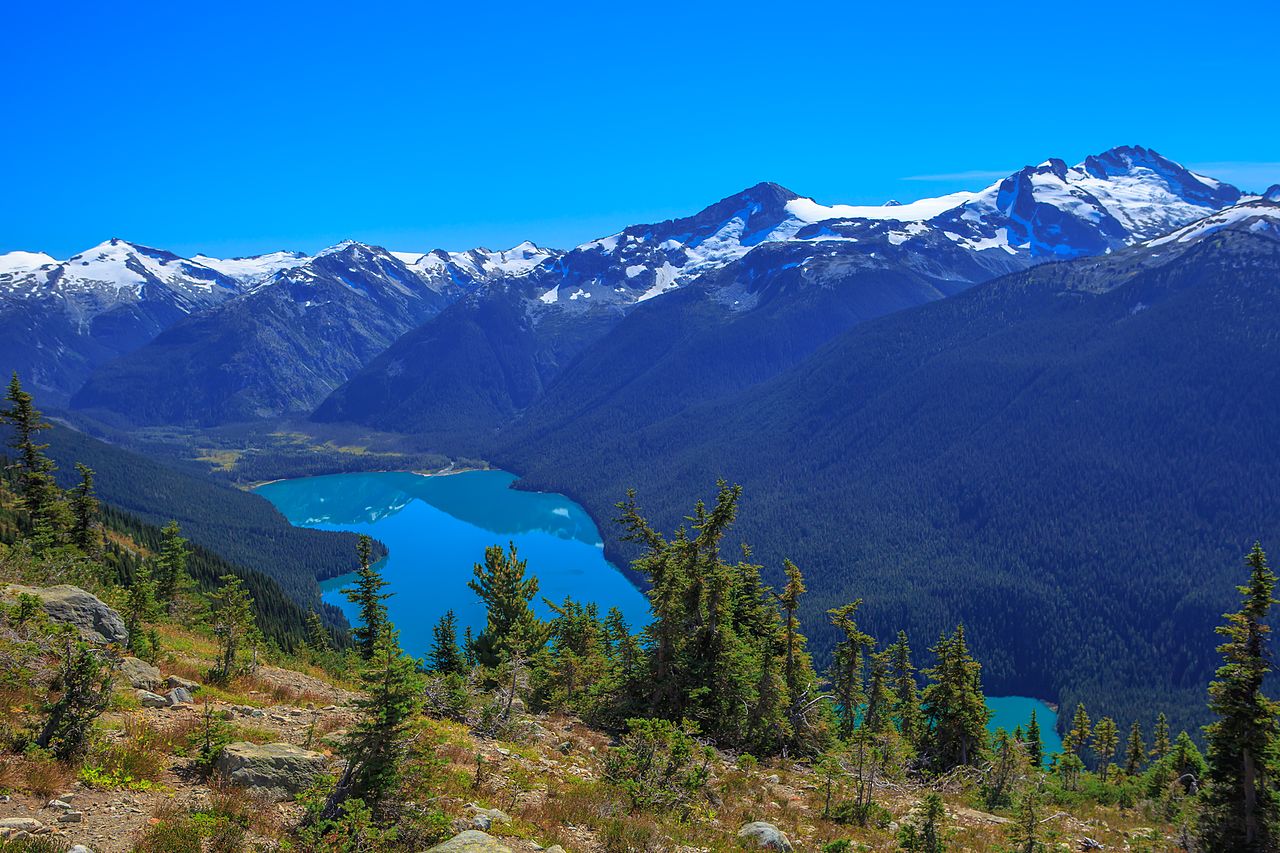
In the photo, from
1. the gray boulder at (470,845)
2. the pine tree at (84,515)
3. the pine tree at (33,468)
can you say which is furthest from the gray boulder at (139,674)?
the pine tree at (84,515)

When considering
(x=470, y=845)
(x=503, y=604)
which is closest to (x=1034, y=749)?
(x=503, y=604)

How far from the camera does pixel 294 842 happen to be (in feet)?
37.2

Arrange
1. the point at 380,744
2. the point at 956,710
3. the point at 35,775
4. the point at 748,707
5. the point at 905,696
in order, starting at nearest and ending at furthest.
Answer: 1. the point at 35,775
2. the point at 380,744
3. the point at 748,707
4. the point at 956,710
5. the point at 905,696

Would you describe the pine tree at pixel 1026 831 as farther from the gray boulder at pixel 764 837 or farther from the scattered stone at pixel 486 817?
the scattered stone at pixel 486 817

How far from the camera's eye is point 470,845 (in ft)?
37.1

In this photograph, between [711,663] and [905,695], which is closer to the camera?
[711,663]

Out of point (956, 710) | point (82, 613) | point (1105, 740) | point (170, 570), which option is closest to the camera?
point (82, 613)

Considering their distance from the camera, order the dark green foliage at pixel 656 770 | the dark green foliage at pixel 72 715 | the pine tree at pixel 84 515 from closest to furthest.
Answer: the dark green foliage at pixel 72 715
the dark green foliage at pixel 656 770
the pine tree at pixel 84 515

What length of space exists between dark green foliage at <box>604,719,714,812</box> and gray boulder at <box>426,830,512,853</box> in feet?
20.4

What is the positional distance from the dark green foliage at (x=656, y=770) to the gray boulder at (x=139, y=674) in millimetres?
11161

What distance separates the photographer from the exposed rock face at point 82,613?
1764 centimetres

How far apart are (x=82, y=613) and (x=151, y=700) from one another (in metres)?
4.31

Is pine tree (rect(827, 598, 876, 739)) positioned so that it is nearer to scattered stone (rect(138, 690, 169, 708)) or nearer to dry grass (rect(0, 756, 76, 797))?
scattered stone (rect(138, 690, 169, 708))

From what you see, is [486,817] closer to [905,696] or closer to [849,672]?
[849,672]
